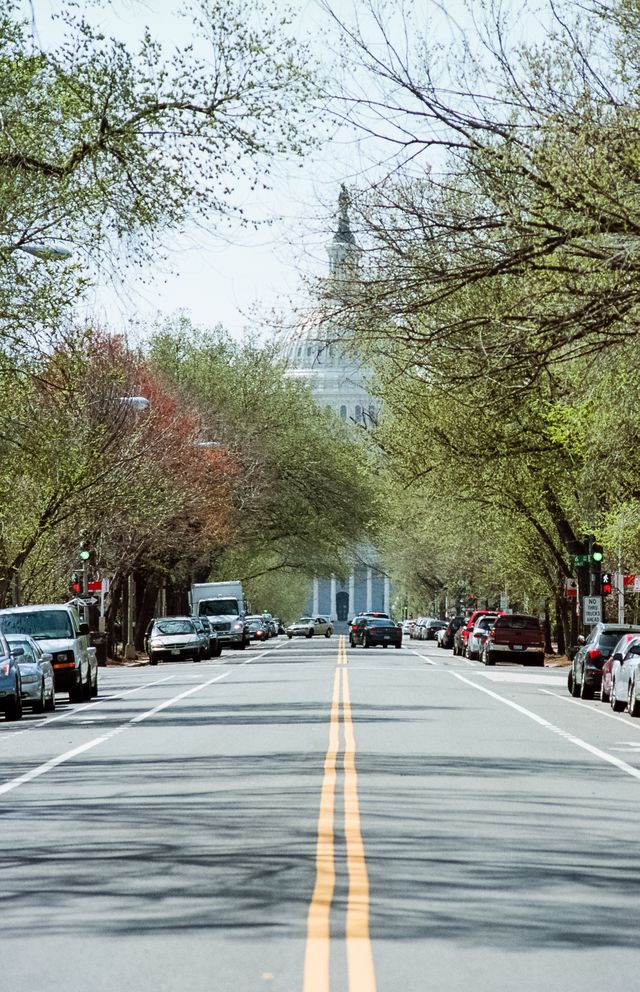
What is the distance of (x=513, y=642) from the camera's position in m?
61.1

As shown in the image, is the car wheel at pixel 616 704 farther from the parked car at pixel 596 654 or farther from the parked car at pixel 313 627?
the parked car at pixel 313 627

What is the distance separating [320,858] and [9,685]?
16.7 meters

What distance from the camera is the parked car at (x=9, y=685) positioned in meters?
27.7

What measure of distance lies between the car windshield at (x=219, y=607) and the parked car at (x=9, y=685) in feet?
170

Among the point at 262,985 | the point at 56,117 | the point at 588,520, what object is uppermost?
the point at 56,117

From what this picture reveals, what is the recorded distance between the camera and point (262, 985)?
25.3 feet

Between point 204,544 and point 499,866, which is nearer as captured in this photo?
point 499,866

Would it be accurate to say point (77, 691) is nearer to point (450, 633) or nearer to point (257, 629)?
point (450, 633)

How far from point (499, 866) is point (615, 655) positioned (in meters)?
21.2

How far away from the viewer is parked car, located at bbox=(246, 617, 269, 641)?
10575 cm

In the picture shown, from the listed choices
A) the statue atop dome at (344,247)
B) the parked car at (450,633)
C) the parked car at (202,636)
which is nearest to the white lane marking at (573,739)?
the statue atop dome at (344,247)

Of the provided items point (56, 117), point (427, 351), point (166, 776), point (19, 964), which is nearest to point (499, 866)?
point (19, 964)

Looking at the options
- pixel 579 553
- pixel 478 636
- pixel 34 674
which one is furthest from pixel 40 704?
pixel 478 636

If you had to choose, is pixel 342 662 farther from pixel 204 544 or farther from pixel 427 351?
pixel 427 351
